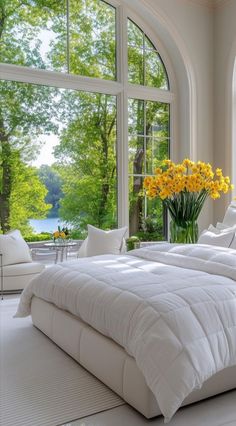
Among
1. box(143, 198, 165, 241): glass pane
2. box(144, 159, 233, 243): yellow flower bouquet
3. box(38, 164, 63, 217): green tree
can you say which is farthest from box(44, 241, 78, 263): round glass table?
box(144, 159, 233, 243): yellow flower bouquet

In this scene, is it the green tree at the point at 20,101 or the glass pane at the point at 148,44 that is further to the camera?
the glass pane at the point at 148,44

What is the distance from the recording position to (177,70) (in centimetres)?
626

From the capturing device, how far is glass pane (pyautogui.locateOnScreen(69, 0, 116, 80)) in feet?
18.6

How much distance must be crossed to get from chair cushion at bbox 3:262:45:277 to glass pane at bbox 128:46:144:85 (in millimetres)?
3100

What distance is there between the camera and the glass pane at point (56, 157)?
5.75 metres

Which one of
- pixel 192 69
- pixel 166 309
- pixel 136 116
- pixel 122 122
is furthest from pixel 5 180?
pixel 166 309

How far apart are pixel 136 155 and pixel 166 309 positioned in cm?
420

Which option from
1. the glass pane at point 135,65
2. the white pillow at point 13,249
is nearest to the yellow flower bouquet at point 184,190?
the white pillow at point 13,249

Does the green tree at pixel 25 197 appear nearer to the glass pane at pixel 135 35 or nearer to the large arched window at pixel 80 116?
the large arched window at pixel 80 116

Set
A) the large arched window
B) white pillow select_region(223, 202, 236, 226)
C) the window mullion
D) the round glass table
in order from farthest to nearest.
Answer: the window mullion, the large arched window, the round glass table, white pillow select_region(223, 202, 236, 226)

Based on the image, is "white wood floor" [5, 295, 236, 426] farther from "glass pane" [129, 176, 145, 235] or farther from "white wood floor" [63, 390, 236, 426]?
"glass pane" [129, 176, 145, 235]

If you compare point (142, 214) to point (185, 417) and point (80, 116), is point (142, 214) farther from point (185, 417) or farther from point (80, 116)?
point (185, 417)

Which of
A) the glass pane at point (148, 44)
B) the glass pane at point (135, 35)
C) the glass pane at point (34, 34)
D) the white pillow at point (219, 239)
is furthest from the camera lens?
the glass pane at point (148, 44)

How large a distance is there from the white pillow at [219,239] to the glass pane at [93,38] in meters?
3.23
